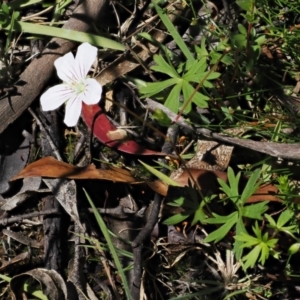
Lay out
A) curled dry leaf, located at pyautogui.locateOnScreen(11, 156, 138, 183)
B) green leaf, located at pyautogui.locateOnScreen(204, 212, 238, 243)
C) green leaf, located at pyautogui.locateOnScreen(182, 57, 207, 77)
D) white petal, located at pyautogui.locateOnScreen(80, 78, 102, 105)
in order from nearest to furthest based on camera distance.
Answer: white petal, located at pyautogui.locateOnScreen(80, 78, 102, 105) < green leaf, located at pyautogui.locateOnScreen(204, 212, 238, 243) < green leaf, located at pyautogui.locateOnScreen(182, 57, 207, 77) < curled dry leaf, located at pyautogui.locateOnScreen(11, 156, 138, 183)

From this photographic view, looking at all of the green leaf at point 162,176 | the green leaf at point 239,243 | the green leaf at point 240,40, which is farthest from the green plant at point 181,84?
the green leaf at point 239,243

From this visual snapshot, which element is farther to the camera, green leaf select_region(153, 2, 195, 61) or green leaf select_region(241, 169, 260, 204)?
green leaf select_region(153, 2, 195, 61)

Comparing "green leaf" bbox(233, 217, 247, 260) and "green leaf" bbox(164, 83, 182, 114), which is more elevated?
"green leaf" bbox(164, 83, 182, 114)

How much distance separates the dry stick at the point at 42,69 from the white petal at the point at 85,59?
609mm

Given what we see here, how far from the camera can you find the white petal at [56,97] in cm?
240

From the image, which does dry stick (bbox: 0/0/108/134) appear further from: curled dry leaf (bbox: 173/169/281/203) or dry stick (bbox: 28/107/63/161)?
curled dry leaf (bbox: 173/169/281/203)

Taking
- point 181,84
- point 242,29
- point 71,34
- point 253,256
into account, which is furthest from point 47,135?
point 253,256

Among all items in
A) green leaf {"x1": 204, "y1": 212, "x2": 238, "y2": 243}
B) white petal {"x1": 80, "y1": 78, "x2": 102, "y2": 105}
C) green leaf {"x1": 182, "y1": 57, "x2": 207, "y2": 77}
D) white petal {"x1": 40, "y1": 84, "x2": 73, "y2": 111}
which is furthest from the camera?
green leaf {"x1": 182, "y1": 57, "x2": 207, "y2": 77}

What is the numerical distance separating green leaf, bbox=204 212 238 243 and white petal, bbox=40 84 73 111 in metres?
0.77

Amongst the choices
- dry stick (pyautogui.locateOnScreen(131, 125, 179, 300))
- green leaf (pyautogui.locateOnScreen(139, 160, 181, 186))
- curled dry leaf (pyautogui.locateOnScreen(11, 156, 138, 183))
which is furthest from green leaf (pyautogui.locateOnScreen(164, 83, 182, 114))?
curled dry leaf (pyautogui.locateOnScreen(11, 156, 138, 183))

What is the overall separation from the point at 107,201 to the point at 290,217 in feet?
2.69

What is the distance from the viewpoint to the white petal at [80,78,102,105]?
2.24 metres

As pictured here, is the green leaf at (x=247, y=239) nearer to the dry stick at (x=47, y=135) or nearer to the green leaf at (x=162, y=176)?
the green leaf at (x=162, y=176)

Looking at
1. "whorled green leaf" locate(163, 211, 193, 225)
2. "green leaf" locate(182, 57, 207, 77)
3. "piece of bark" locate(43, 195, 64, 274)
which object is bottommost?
"piece of bark" locate(43, 195, 64, 274)
